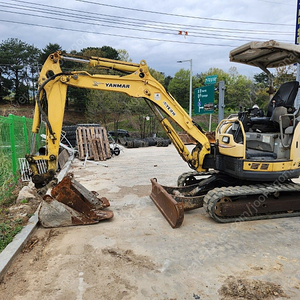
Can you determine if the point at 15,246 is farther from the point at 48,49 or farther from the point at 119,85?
the point at 48,49

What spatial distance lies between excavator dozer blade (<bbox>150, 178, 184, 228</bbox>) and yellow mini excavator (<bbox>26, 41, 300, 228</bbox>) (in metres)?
0.02

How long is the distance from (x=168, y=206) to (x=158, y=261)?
62.6 inches

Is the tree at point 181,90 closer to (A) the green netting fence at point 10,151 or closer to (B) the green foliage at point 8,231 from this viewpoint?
(A) the green netting fence at point 10,151

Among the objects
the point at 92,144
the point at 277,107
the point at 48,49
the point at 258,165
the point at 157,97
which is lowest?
the point at 92,144

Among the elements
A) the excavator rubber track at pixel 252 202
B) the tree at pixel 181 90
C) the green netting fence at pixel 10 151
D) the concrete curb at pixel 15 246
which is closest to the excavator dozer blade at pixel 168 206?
the excavator rubber track at pixel 252 202

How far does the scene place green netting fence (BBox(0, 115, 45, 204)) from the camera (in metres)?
6.49

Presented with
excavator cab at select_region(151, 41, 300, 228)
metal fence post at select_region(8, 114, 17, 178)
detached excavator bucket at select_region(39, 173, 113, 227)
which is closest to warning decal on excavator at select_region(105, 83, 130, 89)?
detached excavator bucket at select_region(39, 173, 113, 227)

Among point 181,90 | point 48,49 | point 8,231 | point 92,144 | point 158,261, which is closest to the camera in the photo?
point 158,261

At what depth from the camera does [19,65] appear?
38.0 m

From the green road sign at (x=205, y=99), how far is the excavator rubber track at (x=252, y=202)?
1571 cm

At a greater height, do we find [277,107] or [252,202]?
[277,107]

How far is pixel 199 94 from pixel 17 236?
62.7 ft

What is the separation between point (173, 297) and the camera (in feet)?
10.1

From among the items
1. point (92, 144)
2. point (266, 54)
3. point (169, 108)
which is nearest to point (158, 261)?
point (169, 108)
